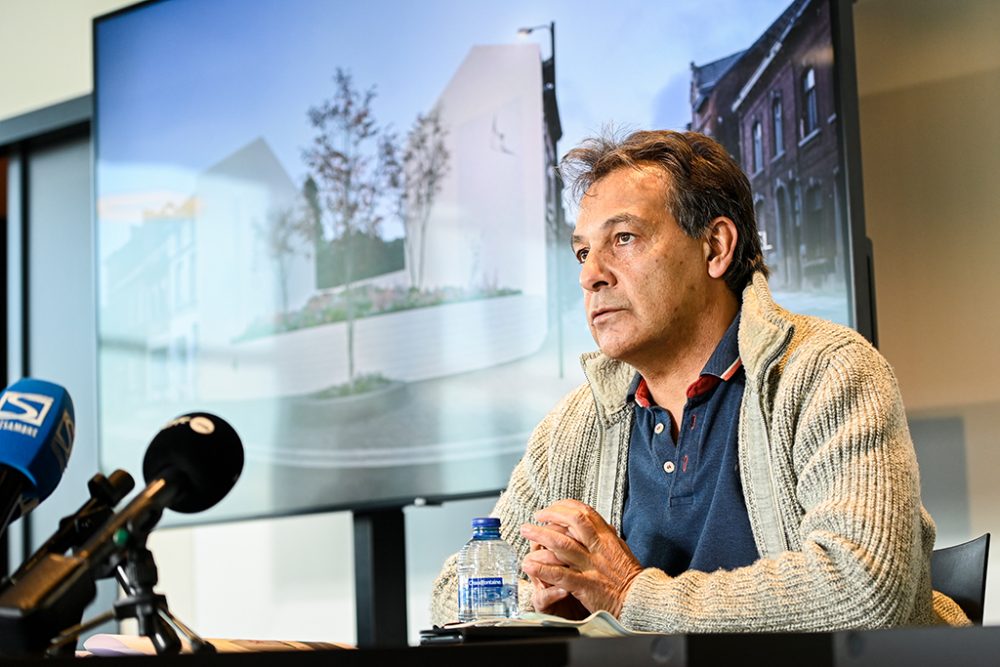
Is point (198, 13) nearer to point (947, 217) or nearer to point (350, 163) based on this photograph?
point (350, 163)

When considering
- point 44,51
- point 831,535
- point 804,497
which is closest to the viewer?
point 831,535

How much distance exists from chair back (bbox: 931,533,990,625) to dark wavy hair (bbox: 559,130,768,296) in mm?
501

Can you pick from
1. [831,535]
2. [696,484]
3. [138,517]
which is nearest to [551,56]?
[696,484]

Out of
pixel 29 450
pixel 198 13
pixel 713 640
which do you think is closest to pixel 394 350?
pixel 198 13

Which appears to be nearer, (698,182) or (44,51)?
(698,182)

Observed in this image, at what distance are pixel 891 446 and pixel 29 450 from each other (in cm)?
100

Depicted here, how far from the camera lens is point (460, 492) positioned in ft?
9.70

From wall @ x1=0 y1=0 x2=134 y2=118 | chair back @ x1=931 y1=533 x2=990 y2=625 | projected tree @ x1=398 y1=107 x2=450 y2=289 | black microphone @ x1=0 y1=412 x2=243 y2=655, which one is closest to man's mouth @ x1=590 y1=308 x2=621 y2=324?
chair back @ x1=931 y1=533 x2=990 y2=625

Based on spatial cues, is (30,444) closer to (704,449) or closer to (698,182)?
(704,449)

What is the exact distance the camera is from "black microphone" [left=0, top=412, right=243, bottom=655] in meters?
0.95

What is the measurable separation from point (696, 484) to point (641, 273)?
337mm

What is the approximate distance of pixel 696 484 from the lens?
1787 millimetres

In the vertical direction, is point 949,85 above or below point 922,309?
above

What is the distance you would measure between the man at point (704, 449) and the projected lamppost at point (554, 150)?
Result: 2.41 ft
